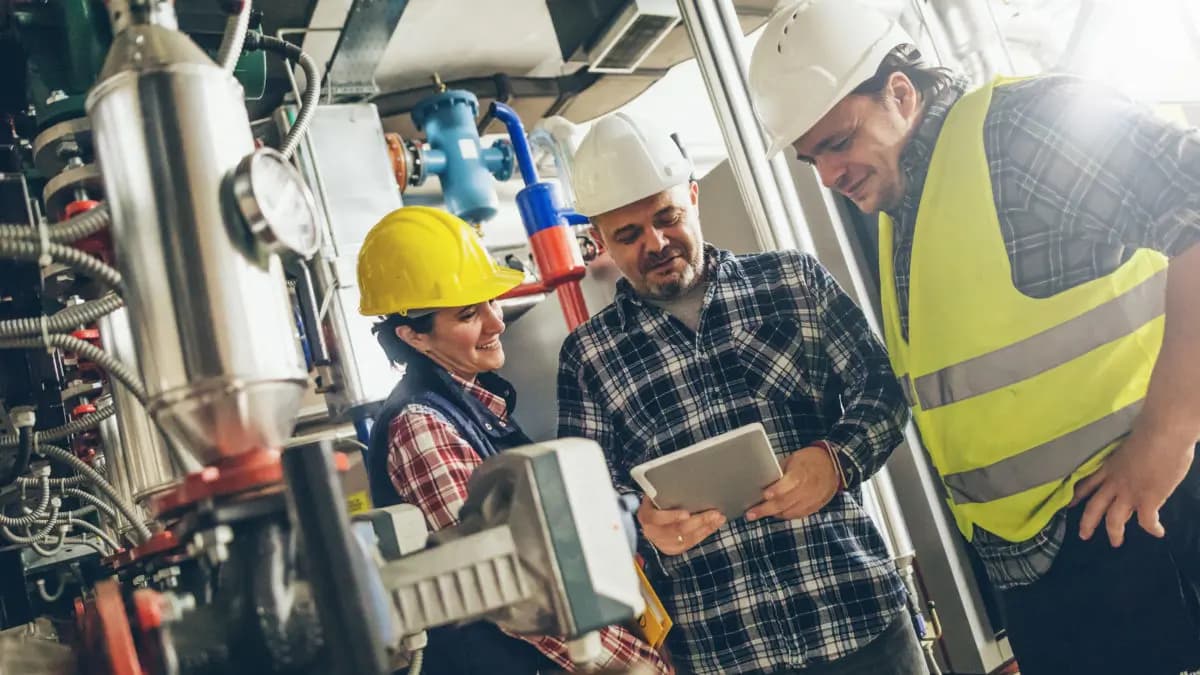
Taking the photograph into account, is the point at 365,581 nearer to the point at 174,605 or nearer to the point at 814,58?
the point at 174,605

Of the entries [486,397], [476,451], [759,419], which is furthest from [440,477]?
[759,419]

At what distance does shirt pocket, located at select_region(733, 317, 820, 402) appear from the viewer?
52.8 inches

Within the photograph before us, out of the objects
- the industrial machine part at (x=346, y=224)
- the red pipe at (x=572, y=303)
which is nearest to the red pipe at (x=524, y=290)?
the red pipe at (x=572, y=303)

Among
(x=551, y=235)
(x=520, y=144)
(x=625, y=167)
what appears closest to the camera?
(x=625, y=167)

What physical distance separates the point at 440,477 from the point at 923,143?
889 mm

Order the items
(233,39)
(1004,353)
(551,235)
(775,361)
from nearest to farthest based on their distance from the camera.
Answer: (233,39), (1004,353), (775,361), (551,235)

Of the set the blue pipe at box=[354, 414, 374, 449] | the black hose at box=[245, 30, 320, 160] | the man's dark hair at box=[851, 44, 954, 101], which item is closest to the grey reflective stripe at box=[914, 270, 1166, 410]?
the man's dark hair at box=[851, 44, 954, 101]

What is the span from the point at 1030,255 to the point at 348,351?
151 centimetres

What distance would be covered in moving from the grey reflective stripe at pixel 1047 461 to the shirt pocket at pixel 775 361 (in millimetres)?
317

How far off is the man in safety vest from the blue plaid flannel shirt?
0.56 feet

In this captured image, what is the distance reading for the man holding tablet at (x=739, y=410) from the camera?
48.4 inches

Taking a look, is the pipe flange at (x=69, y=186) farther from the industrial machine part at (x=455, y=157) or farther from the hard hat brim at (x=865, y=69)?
the industrial machine part at (x=455, y=157)

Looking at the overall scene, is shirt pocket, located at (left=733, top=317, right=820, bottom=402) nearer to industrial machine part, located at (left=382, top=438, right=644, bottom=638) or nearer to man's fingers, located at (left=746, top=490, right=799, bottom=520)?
man's fingers, located at (left=746, top=490, right=799, bottom=520)

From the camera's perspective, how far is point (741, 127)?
166cm
